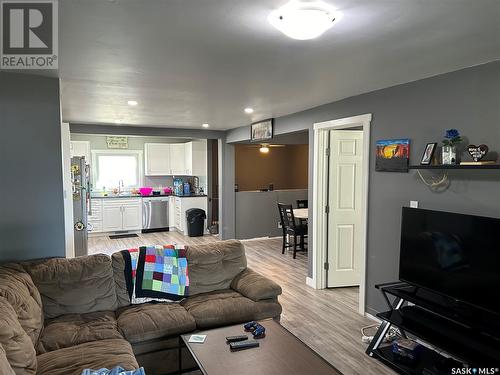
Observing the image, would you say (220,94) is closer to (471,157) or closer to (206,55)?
(206,55)

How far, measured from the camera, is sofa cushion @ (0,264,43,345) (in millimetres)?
2256

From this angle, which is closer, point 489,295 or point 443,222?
point 489,295

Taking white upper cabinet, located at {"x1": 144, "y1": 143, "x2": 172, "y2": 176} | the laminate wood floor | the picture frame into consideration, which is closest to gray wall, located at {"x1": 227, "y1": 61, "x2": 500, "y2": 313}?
the picture frame

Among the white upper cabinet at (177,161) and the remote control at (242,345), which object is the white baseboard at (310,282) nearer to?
the remote control at (242,345)

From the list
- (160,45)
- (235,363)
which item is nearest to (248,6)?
(160,45)

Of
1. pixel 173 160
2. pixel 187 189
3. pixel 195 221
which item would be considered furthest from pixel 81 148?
pixel 195 221

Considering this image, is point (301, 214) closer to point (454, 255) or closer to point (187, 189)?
point (187, 189)

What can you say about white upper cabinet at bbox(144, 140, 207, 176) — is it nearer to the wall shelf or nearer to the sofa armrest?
the sofa armrest

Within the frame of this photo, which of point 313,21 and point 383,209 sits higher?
point 313,21

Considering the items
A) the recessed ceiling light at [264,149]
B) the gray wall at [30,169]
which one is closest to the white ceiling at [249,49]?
the gray wall at [30,169]

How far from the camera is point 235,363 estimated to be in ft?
7.01

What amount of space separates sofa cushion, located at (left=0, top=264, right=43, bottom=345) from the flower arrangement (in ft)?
10.6

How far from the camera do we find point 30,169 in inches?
121

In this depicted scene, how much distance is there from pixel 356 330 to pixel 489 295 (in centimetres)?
148
